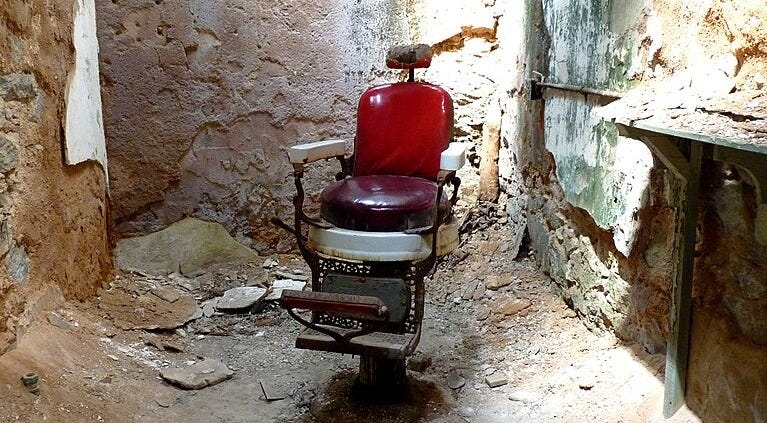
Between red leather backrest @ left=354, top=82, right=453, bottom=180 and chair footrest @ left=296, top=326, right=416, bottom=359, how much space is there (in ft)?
2.51

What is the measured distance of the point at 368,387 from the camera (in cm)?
260

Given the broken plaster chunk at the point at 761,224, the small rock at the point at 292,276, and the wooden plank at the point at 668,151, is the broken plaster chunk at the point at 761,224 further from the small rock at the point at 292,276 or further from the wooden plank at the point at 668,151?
the small rock at the point at 292,276

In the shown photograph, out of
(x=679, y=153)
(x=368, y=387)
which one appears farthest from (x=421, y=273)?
(x=679, y=153)

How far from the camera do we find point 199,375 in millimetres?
2775

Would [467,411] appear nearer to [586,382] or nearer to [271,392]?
[586,382]

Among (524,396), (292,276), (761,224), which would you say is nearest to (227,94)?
(292,276)

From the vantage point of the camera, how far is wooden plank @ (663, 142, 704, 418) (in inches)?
79.6

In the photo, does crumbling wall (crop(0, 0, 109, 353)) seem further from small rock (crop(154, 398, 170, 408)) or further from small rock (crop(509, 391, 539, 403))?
small rock (crop(509, 391, 539, 403))

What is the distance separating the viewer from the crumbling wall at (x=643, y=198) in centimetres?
190

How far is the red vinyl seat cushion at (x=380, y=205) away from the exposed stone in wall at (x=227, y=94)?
4.98 ft

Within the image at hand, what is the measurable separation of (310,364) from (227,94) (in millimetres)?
1745

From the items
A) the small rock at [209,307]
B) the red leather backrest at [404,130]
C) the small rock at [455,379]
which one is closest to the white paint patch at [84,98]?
the small rock at [209,307]

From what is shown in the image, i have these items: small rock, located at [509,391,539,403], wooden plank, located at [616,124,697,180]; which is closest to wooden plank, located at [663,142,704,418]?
wooden plank, located at [616,124,697,180]

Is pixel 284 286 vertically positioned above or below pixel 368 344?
below
